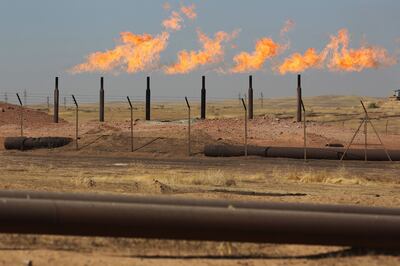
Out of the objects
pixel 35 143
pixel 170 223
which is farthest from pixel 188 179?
pixel 35 143

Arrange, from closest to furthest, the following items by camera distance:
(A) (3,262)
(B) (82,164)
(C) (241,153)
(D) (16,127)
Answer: (A) (3,262) < (B) (82,164) < (C) (241,153) < (D) (16,127)

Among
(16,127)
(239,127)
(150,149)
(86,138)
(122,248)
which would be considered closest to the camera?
(122,248)

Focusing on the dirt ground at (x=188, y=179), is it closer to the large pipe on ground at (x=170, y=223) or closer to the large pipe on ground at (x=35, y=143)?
the large pipe on ground at (x=170, y=223)

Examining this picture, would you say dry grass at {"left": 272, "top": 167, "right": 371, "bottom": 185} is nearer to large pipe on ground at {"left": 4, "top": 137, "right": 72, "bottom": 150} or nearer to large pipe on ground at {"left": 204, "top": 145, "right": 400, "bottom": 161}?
large pipe on ground at {"left": 204, "top": 145, "right": 400, "bottom": 161}

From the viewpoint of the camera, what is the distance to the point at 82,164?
95.0 feet

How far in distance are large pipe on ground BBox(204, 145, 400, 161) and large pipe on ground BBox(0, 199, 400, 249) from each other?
23155 millimetres

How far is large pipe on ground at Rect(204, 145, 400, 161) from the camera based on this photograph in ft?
101

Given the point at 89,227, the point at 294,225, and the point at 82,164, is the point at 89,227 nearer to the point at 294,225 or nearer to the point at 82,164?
the point at 294,225

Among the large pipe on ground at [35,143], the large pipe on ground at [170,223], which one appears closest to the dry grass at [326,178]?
the large pipe on ground at [170,223]

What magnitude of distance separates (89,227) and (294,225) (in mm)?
2561

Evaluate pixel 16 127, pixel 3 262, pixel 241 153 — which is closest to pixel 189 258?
pixel 3 262

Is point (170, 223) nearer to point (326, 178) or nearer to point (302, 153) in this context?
point (326, 178)

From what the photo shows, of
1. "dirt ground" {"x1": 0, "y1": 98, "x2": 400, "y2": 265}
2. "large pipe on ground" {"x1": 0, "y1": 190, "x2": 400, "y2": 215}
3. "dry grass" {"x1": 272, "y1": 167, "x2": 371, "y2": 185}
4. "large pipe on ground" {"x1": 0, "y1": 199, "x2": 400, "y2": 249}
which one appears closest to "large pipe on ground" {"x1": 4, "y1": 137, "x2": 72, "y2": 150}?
"dirt ground" {"x1": 0, "y1": 98, "x2": 400, "y2": 265}

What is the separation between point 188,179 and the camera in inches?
774
